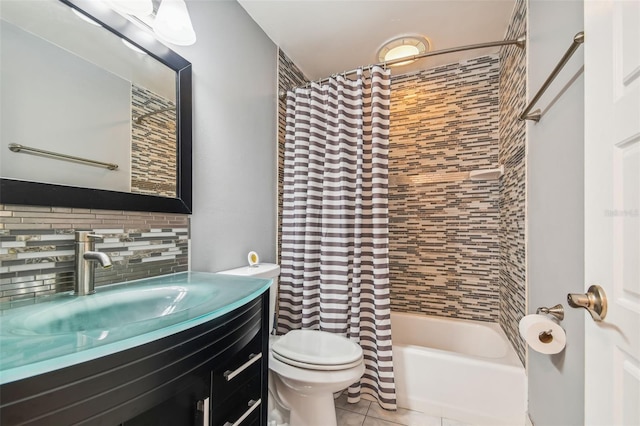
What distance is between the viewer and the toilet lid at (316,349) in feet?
4.36

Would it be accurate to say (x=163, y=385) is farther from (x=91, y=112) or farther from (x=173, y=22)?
(x=173, y=22)

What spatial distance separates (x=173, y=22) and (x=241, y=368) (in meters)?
1.32

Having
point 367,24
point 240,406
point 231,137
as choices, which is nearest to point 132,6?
point 231,137

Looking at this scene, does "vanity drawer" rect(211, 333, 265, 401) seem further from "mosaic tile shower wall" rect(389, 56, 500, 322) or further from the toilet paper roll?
"mosaic tile shower wall" rect(389, 56, 500, 322)

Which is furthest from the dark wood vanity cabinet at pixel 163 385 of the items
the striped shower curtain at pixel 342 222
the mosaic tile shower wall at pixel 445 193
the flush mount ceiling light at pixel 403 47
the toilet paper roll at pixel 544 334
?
the flush mount ceiling light at pixel 403 47

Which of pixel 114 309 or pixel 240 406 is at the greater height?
pixel 114 309

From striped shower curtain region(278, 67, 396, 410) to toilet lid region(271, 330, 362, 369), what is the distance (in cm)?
23

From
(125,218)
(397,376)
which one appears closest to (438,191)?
(397,376)

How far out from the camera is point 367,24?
1837 millimetres

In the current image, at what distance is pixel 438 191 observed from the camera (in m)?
2.34

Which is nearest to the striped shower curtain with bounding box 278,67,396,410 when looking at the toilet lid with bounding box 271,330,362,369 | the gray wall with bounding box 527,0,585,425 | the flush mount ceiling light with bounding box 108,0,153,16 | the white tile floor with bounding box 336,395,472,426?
the white tile floor with bounding box 336,395,472,426

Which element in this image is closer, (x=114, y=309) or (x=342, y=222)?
(x=114, y=309)

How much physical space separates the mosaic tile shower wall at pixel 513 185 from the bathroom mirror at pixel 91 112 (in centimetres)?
177

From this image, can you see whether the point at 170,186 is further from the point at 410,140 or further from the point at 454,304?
the point at 454,304
